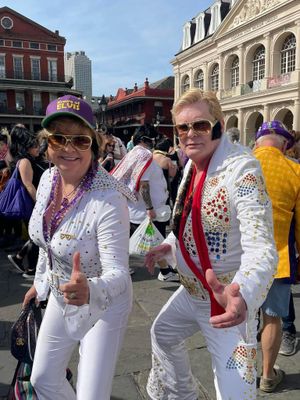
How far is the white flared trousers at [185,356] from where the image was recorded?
171 centimetres

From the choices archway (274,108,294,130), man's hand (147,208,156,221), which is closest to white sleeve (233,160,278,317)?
man's hand (147,208,156,221)

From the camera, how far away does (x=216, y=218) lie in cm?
177

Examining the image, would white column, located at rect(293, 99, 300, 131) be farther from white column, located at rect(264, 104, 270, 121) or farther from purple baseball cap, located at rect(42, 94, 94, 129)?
purple baseball cap, located at rect(42, 94, 94, 129)

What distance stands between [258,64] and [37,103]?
87.6 feet

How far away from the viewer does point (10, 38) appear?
1766 inches

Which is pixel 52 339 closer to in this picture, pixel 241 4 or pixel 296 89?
pixel 296 89

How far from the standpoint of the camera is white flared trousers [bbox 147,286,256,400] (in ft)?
5.61

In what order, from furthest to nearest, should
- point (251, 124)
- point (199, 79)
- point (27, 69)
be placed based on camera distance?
point (27, 69) < point (199, 79) < point (251, 124)

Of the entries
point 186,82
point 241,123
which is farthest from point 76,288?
point 186,82

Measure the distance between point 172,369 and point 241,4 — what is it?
33.8m

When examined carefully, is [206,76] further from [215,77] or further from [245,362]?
[245,362]

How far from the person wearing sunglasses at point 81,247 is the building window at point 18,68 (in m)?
48.1

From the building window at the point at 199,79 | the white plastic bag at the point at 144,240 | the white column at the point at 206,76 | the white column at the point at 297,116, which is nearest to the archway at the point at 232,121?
the white column at the point at 206,76

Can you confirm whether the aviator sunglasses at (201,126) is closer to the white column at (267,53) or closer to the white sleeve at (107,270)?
the white sleeve at (107,270)
